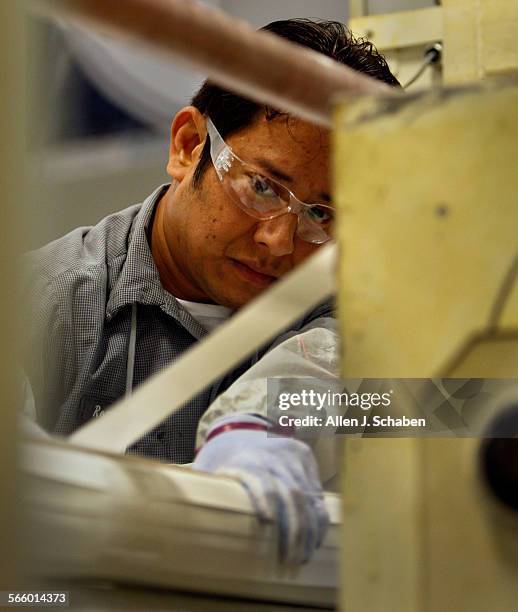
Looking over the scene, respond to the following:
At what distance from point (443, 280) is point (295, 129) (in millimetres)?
698

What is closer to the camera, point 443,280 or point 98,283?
point 443,280

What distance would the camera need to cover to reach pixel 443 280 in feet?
1.67

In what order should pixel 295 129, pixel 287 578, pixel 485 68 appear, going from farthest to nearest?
pixel 485 68, pixel 295 129, pixel 287 578

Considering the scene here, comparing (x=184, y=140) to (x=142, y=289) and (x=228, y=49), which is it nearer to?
(x=142, y=289)

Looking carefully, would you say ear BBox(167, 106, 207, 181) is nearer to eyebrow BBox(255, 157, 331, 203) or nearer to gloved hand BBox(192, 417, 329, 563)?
eyebrow BBox(255, 157, 331, 203)

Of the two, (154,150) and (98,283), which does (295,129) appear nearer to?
(98,283)

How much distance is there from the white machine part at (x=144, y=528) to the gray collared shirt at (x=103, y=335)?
2.07 feet

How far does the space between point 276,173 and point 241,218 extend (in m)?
0.08

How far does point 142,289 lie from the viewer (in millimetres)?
1266

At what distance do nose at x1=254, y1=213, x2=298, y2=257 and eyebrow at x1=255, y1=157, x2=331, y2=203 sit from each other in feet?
0.15

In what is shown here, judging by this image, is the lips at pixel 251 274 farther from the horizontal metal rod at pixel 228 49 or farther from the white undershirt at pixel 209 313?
the horizontal metal rod at pixel 228 49

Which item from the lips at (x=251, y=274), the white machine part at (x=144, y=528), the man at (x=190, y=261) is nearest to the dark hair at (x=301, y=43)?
the man at (x=190, y=261)

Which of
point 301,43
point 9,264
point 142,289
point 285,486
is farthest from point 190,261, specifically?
point 9,264

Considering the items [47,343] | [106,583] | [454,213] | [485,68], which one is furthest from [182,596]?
[485,68]
